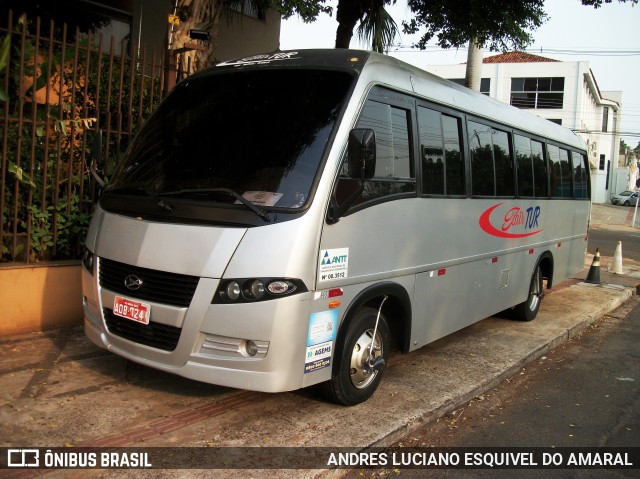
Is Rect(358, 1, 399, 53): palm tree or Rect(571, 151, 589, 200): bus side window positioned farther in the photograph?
Rect(358, 1, 399, 53): palm tree

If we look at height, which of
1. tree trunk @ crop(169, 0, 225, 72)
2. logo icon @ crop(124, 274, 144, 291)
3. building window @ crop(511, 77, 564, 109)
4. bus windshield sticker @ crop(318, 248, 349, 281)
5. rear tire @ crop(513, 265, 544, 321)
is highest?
building window @ crop(511, 77, 564, 109)

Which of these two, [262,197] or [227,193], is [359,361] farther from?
[227,193]

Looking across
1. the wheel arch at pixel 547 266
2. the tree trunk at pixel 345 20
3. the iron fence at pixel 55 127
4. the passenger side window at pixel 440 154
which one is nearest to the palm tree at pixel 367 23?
the tree trunk at pixel 345 20

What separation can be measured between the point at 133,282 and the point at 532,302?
244 inches

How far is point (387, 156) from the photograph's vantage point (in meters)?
4.70

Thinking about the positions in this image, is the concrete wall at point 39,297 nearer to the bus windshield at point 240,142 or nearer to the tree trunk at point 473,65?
the bus windshield at point 240,142

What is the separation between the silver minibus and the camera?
3.83 meters

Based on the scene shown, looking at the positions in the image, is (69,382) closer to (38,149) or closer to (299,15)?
(38,149)

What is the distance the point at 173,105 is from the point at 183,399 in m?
2.49

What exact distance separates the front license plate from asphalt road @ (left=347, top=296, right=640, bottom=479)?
1767 millimetres

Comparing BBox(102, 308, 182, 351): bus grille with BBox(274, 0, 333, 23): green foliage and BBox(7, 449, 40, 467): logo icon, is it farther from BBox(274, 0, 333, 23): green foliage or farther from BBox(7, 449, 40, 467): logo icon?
BBox(274, 0, 333, 23): green foliage


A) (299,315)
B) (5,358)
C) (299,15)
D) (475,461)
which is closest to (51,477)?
(299,315)

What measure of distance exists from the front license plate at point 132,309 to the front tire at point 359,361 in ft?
4.62

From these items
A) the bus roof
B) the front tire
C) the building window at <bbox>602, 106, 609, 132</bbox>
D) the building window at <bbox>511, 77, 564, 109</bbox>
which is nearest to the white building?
the building window at <bbox>511, 77, 564, 109</bbox>
